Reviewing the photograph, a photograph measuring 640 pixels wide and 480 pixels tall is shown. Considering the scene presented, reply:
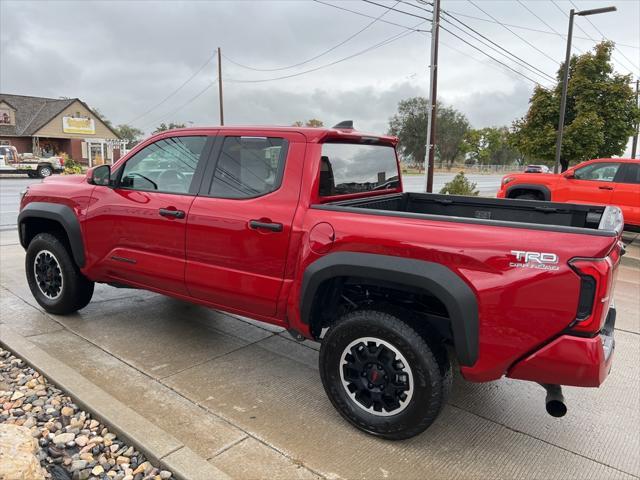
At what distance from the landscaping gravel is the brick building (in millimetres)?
39932

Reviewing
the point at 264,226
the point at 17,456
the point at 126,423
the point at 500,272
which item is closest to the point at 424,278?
the point at 500,272

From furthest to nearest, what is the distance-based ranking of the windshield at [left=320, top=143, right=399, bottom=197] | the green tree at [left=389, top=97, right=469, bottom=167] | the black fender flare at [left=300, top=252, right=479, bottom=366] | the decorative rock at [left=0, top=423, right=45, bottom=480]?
the green tree at [left=389, top=97, right=469, bottom=167], the windshield at [left=320, top=143, right=399, bottom=197], the black fender flare at [left=300, top=252, right=479, bottom=366], the decorative rock at [left=0, top=423, right=45, bottom=480]

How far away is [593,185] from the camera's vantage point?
9.60m

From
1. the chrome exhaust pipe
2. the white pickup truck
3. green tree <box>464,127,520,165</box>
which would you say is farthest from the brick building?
green tree <box>464,127,520,165</box>

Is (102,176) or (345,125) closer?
(345,125)

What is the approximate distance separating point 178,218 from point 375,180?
1.57 m

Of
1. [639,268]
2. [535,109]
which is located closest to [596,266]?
[639,268]

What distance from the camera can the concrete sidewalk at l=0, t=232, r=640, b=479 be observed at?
261 cm

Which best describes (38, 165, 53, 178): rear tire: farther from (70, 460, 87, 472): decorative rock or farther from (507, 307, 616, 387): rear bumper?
(507, 307, 616, 387): rear bumper

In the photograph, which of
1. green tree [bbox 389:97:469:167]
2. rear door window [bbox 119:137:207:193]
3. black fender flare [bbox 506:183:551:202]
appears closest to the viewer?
rear door window [bbox 119:137:207:193]

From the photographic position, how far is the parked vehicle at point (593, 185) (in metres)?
9.20

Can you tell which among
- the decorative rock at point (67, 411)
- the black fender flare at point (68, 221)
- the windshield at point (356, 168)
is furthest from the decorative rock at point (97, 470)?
the black fender flare at point (68, 221)

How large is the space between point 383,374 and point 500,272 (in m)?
0.90

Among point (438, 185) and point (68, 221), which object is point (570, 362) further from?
point (438, 185)
